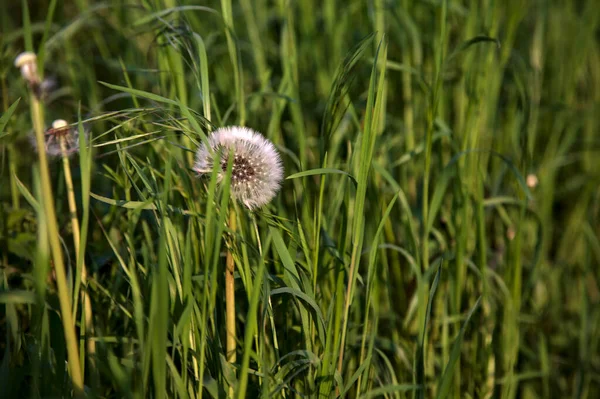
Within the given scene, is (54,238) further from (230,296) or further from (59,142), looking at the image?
(59,142)

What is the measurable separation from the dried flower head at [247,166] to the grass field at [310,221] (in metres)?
0.03

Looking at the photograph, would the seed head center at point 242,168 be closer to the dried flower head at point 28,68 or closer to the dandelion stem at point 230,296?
the dandelion stem at point 230,296

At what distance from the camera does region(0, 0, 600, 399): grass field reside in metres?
1.02

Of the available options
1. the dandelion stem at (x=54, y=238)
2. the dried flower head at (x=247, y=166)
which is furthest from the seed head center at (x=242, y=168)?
the dandelion stem at (x=54, y=238)

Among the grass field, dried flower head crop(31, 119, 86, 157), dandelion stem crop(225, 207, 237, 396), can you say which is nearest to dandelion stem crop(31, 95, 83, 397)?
the grass field

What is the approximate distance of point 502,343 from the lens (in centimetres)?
155

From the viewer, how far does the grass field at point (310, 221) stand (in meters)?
1.02

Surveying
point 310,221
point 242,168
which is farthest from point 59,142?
point 310,221

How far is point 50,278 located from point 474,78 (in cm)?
118

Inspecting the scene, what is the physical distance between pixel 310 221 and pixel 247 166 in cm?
35

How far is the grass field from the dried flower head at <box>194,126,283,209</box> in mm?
33

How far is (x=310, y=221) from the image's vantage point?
1.34 meters

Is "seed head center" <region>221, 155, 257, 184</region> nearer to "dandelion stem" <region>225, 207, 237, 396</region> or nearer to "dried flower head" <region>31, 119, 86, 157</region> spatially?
"dandelion stem" <region>225, 207, 237, 396</region>

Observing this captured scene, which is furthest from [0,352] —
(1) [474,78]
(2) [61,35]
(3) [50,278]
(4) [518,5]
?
(4) [518,5]
